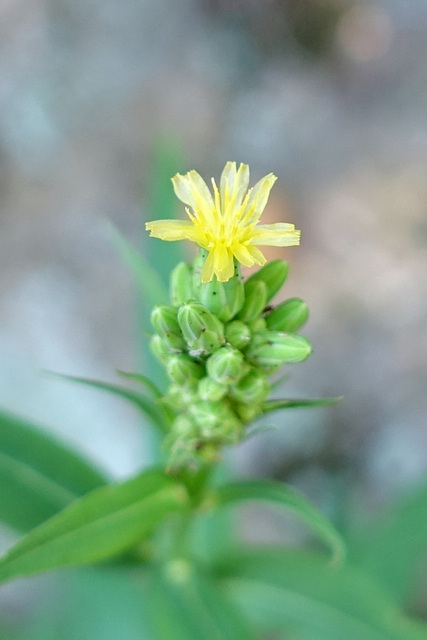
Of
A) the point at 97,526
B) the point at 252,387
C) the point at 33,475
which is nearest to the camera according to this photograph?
the point at 252,387

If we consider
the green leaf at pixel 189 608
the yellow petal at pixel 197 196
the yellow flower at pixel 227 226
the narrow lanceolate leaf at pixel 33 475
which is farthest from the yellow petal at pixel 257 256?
the green leaf at pixel 189 608

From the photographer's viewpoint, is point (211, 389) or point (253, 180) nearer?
point (211, 389)

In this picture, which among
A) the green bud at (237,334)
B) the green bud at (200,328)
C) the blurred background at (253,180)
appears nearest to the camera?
the green bud at (200,328)

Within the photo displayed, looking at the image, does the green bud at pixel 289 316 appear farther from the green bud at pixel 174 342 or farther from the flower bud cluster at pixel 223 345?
the green bud at pixel 174 342

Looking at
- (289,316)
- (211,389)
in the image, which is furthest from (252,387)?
(289,316)

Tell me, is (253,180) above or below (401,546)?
above

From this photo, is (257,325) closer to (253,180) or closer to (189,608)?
(189,608)
